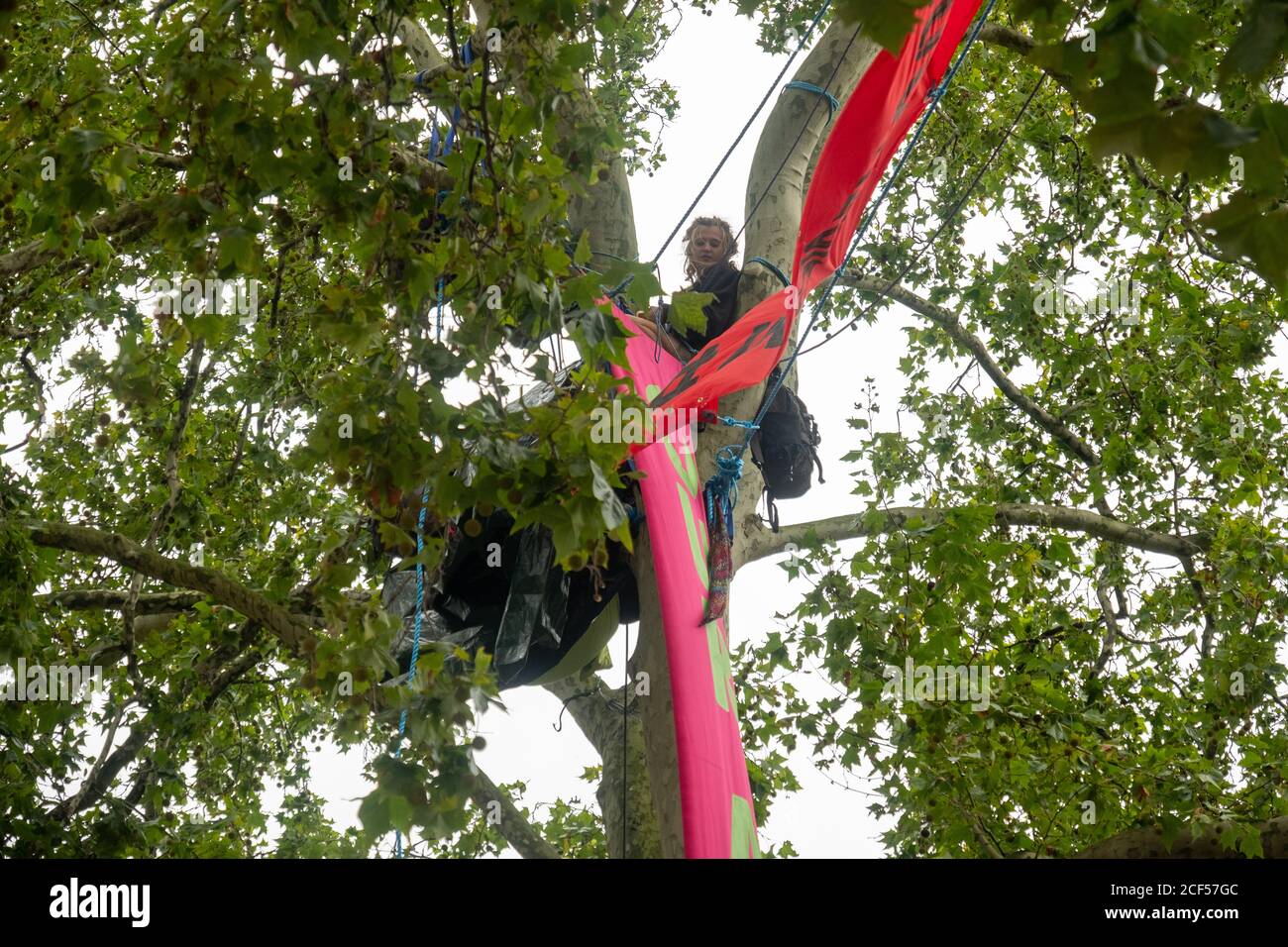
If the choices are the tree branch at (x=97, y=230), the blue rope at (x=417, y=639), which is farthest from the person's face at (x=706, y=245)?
the blue rope at (x=417, y=639)

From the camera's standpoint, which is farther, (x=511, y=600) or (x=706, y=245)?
(x=706, y=245)

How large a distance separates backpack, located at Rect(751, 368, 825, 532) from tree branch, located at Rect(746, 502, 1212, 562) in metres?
0.20

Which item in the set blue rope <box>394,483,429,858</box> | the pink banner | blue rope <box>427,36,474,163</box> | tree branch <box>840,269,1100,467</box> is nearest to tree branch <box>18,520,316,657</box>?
blue rope <box>394,483,429,858</box>

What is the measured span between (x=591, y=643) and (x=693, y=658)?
2.49 feet

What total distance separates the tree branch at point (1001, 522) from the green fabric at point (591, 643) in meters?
0.67

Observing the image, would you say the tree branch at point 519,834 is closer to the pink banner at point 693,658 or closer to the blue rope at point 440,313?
the pink banner at point 693,658

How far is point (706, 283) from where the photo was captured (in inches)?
168

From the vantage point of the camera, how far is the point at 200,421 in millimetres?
6602

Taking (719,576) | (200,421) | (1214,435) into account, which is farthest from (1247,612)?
(200,421)

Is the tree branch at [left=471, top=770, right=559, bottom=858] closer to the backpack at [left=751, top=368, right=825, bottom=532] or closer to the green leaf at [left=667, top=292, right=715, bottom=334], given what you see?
the backpack at [left=751, top=368, right=825, bottom=532]

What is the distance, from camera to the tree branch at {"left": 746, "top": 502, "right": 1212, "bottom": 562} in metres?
4.56

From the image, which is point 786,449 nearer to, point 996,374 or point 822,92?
point 822,92

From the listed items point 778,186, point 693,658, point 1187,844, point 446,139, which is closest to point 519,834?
point 693,658

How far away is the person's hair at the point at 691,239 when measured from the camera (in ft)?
15.1
